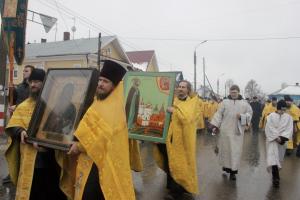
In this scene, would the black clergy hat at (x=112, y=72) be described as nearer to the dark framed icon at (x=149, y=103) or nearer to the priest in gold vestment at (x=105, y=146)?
the priest in gold vestment at (x=105, y=146)

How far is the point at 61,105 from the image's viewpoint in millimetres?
3602

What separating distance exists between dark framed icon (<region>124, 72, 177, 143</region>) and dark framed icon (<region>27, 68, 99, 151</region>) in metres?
2.41

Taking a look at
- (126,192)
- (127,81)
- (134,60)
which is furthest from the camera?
(134,60)

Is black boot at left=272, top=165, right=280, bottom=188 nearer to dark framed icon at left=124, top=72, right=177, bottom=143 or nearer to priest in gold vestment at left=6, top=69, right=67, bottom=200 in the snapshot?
dark framed icon at left=124, top=72, right=177, bottom=143

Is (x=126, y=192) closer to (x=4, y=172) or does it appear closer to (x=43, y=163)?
(x=43, y=163)

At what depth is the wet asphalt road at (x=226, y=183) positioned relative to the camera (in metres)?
6.43

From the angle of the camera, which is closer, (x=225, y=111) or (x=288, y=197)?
(x=288, y=197)

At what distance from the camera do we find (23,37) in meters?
6.40

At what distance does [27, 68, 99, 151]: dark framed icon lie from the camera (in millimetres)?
3414

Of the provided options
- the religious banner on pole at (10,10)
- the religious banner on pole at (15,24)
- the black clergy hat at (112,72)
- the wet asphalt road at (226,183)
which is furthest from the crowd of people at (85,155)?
the religious banner on pole at (10,10)

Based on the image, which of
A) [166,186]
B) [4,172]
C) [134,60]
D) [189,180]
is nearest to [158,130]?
[189,180]

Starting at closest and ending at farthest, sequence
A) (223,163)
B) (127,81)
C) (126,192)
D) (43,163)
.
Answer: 1. (126,192)
2. (43,163)
3. (127,81)
4. (223,163)

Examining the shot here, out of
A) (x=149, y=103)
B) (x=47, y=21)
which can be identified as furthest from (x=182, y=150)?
(x=47, y=21)

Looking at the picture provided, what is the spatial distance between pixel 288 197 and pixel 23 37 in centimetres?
519
